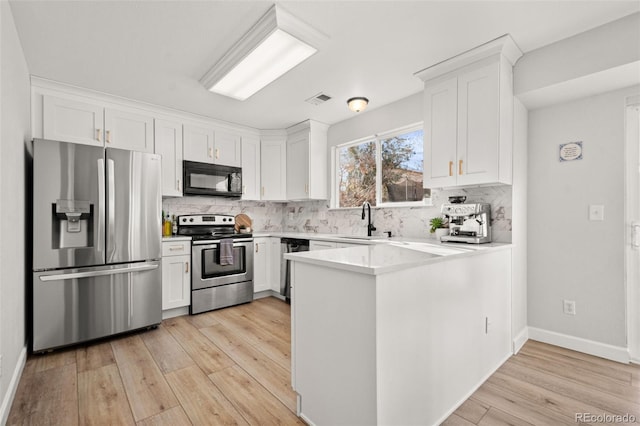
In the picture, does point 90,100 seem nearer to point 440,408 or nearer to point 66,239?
point 66,239

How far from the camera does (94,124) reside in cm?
316

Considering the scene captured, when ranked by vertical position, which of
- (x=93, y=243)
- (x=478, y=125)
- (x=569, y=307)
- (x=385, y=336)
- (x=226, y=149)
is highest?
(x=226, y=149)

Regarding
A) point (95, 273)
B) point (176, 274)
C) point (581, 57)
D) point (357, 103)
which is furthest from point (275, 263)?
point (581, 57)

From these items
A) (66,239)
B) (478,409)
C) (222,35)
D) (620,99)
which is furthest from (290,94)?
(478,409)

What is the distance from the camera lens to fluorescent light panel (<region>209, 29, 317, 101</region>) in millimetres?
2180

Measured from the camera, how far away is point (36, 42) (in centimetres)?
226

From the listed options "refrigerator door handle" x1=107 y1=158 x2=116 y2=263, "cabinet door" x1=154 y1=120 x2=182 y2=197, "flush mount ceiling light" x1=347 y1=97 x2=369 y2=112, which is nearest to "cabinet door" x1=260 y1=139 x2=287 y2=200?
"cabinet door" x1=154 y1=120 x2=182 y2=197

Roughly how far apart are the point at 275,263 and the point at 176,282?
124cm

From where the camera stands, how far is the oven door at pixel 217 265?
3.48 meters

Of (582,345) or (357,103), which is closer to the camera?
(582,345)

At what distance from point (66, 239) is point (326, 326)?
7.80 ft

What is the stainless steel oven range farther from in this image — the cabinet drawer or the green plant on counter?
the green plant on counter

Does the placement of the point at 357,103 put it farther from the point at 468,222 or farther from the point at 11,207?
the point at 11,207

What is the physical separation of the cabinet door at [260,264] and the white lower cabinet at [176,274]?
2.79 ft
